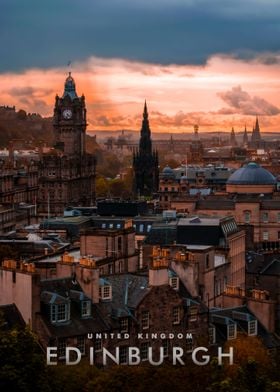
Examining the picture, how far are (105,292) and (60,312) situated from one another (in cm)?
335

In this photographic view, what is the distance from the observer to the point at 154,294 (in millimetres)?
42969

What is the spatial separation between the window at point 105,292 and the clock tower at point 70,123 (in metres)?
122

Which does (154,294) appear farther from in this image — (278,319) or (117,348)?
(278,319)

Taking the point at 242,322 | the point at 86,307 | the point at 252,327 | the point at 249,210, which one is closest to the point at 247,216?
the point at 249,210

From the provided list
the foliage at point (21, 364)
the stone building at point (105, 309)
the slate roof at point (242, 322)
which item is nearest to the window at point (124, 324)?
the stone building at point (105, 309)

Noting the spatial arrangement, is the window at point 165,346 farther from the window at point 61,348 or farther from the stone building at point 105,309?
the window at point 61,348

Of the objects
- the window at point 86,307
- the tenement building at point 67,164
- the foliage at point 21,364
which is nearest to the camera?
the foliage at point 21,364

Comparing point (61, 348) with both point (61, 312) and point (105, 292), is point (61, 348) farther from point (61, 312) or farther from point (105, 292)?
point (105, 292)

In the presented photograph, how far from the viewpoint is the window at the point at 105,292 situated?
4272 cm

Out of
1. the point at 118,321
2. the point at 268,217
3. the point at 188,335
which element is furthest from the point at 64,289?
the point at 268,217

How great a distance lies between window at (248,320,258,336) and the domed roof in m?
72.2

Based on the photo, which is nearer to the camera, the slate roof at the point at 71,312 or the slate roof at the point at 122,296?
the slate roof at the point at 71,312

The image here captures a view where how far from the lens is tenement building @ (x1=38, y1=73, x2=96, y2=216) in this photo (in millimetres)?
148500

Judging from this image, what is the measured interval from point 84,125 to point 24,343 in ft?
442
